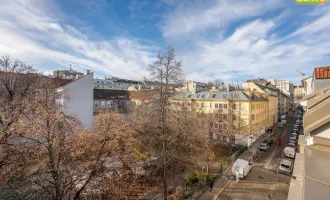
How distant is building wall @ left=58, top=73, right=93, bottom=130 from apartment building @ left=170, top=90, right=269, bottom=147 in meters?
17.2

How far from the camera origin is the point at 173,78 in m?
12.4

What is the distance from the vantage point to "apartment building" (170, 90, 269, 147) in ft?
86.0

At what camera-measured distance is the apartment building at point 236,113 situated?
2622 centimetres

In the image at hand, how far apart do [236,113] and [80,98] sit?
2674 cm

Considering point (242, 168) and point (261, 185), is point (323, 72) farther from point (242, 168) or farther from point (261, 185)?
point (261, 185)

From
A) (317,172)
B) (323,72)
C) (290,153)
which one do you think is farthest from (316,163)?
(290,153)

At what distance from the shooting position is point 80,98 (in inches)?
1059

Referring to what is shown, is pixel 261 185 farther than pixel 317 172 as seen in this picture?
Yes

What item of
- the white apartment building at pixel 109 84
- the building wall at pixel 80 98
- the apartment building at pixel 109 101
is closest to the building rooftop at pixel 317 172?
the building wall at pixel 80 98

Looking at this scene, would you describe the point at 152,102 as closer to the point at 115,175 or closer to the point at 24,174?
the point at 115,175

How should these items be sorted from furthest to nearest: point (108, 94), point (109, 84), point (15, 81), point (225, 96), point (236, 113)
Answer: point (109, 84) < point (108, 94) < point (225, 96) < point (236, 113) < point (15, 81)

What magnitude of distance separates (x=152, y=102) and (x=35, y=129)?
7.29 metres

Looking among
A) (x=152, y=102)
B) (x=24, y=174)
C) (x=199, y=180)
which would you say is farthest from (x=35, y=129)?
(x=199, y=180)

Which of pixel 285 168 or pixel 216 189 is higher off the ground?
pixel 285 168
